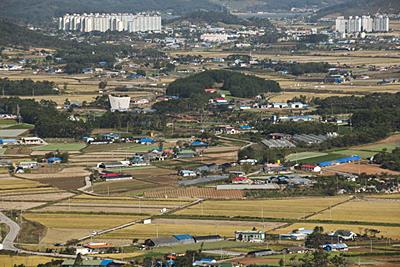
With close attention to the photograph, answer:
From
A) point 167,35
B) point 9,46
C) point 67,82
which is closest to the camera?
point 67,82

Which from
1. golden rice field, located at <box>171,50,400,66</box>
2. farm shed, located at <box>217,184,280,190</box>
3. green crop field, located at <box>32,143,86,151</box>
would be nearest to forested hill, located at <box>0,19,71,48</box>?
golden rice field, located at <box>171,50,400,66</box>

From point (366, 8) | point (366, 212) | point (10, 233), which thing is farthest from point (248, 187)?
point (366, 8)

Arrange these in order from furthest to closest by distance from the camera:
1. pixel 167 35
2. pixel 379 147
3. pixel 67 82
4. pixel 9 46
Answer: pixel 167 35 < pixel 9 46 < pixel 67 82 < pixel 379 147

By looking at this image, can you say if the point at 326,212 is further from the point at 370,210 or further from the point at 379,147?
the point at 379,147

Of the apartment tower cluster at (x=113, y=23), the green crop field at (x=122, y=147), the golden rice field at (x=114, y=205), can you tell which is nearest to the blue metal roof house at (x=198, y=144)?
the green crop field at (x=122, y=147)

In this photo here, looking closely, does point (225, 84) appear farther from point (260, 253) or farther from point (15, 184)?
point (260, 253)

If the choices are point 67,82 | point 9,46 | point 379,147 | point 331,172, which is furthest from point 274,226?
point 9,46

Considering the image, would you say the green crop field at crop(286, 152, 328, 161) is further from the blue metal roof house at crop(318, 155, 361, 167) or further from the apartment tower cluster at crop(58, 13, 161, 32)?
the apartment tower cluster at crop(58, 13, 161, 32)
